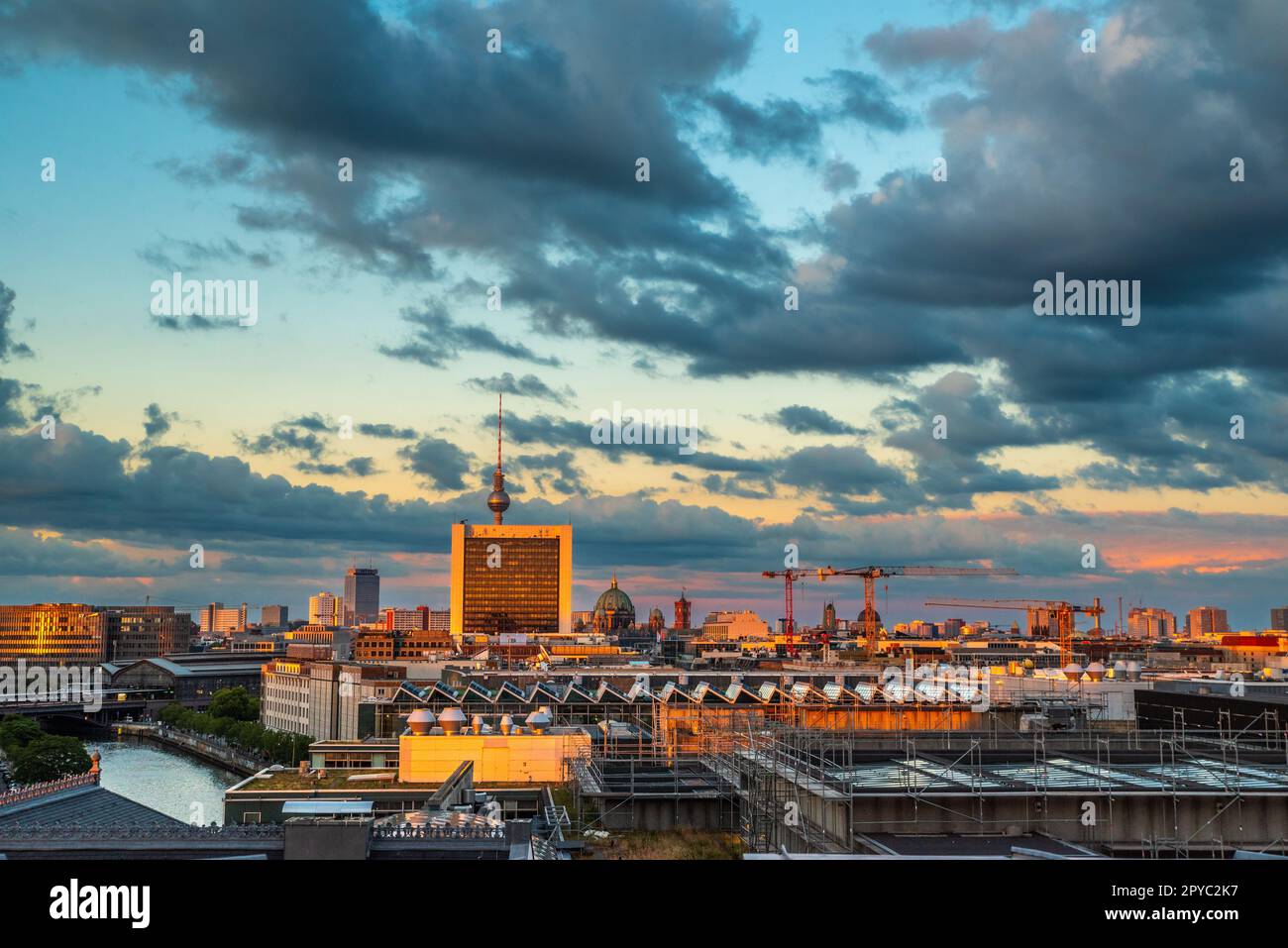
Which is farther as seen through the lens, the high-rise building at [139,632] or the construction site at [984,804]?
the high-rise building at [139,632]

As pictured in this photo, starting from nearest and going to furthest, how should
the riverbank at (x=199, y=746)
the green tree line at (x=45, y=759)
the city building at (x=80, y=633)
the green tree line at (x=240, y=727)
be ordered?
the green tree line at (x=45, y=759), the green tree line at (x=240, y=727), the riverbank at (x=199, y=746), the city building at (x=80, y=633)

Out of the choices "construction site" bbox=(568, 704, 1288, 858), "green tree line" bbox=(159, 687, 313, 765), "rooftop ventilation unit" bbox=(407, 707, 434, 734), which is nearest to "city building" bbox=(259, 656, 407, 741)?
"green tree line" bbox=(159, 687, 313, 765)

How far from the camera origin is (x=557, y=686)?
72500mm

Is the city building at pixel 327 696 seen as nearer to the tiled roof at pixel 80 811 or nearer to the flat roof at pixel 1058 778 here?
the tiled roof at pixel 80 811

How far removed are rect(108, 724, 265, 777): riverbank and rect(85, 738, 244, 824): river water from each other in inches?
25.8

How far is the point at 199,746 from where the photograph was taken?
9956cm

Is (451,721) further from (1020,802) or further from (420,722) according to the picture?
(1020,802)

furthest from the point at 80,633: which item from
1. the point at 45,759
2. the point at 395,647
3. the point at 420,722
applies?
the point at 420,722

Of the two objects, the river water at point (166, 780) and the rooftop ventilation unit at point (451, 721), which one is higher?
the rooftop ventilation unit at point (451, 721)

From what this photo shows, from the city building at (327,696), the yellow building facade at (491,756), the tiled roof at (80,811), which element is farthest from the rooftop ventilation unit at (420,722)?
the city building at (327,696)

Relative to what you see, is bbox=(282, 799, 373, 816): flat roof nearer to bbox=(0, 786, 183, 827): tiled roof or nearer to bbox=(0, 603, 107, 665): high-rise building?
bbox=(0, 786, 183, 827): tiled roof

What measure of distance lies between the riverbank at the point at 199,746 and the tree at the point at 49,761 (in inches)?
426

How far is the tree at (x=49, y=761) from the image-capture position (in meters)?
70.1
